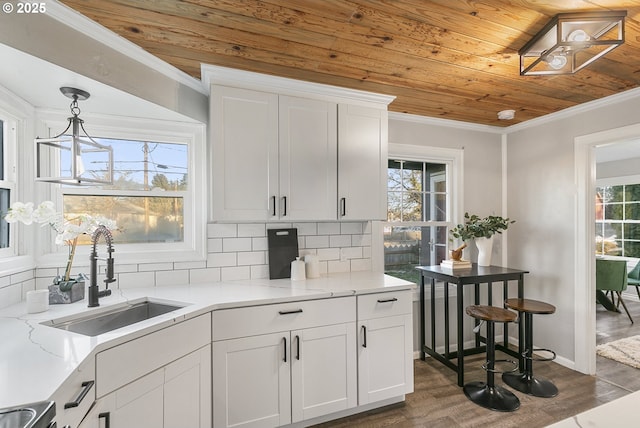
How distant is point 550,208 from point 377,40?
102 inches

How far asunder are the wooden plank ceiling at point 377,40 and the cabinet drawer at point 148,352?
1.58m

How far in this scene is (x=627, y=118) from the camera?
2.59 metres

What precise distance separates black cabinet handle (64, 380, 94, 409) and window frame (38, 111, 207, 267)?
1.18m

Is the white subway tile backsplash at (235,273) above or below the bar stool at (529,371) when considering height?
above

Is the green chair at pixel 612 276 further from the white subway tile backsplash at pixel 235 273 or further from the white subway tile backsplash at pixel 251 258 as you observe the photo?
the white subway tile backsplash at pixel 235 273

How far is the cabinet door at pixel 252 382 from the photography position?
73.4 inches

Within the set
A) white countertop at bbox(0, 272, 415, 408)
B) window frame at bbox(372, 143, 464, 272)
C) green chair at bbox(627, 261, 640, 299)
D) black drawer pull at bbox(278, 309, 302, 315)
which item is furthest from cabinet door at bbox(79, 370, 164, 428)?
green chair at bbox(627, 261, 640, 299)

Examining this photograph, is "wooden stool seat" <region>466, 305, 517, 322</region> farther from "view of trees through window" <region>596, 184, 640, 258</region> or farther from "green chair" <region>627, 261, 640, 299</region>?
"view of trees through window" <region>596, 184, 640, 258</region>

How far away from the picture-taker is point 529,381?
2.68m

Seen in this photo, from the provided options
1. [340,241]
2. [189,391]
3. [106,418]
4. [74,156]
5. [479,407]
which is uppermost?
[74,156]

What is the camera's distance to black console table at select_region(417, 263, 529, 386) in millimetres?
2717

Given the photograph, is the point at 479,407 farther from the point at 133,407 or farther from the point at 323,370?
the point at 133,407

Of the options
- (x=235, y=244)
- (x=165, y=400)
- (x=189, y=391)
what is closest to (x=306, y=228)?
(x=235, y=244)

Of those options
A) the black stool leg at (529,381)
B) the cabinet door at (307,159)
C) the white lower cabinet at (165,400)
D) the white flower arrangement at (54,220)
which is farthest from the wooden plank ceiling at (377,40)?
the black stool leg at (529,381)
